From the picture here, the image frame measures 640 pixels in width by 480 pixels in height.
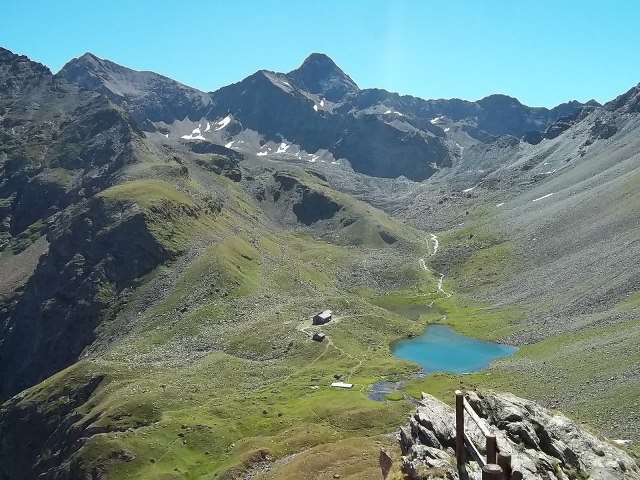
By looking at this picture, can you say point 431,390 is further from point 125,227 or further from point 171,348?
point 125,227

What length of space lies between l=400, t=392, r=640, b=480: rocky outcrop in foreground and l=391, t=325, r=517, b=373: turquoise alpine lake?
7608 centimetres

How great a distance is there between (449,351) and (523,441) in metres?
98.3

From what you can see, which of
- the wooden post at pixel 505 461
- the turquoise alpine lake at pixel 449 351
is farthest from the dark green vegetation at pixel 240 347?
the wooden post at pixel 505 461

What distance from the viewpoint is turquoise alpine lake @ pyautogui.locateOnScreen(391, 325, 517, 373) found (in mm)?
116438

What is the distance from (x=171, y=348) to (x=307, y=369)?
34.2 m

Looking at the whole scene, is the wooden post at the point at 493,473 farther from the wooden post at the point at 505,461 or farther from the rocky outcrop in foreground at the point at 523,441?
the rocky outcrop in foreground at the point at 523,441

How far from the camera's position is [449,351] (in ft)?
425

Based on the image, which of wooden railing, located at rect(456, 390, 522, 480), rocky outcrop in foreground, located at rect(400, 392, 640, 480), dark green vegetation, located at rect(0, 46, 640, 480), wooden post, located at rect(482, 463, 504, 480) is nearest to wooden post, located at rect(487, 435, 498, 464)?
wooden railing, located at rect(456, 390, 522, 480)

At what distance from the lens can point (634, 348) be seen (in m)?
87.6

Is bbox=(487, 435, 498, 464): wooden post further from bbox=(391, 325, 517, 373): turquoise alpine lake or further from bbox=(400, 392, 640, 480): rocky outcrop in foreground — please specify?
bbox=(391, 325, 517, 373): turquoise alpine lake

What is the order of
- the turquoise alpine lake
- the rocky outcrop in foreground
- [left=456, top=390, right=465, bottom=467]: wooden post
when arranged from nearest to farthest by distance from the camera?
[left=456, top=390, right=465, bottom=467]: wooden post, the rocky outcrop in foreground, the turquoise alpine lake

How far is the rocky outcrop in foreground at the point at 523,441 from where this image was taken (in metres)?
30.2

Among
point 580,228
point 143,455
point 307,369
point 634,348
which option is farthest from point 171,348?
point 580,228

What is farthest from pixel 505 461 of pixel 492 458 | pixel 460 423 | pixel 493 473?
pixel 460 423
